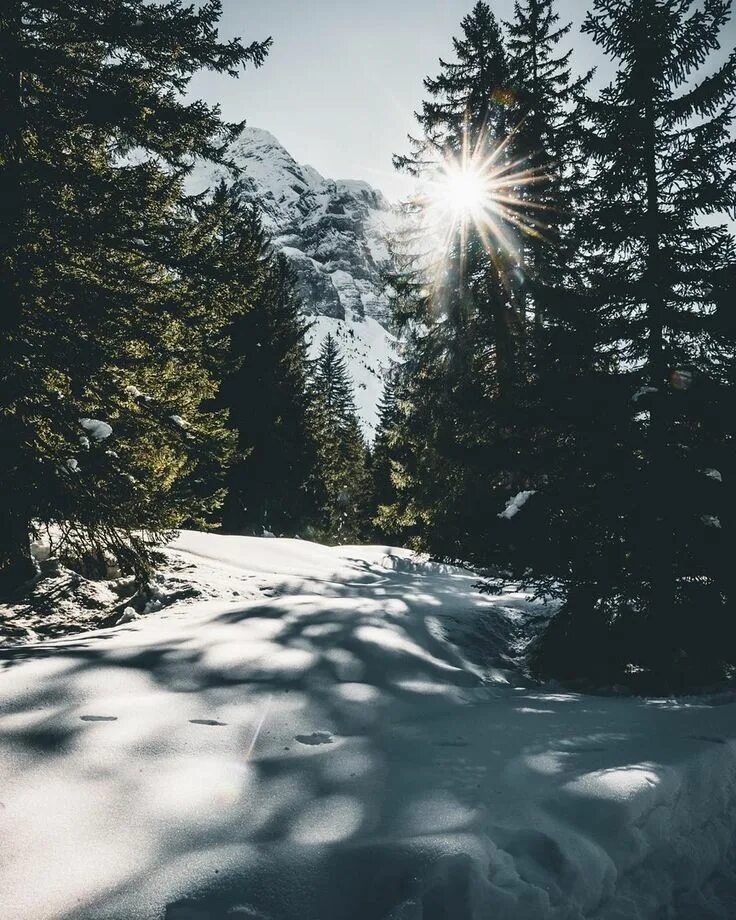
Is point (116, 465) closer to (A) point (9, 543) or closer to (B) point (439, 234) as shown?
(A) point (9, 543)

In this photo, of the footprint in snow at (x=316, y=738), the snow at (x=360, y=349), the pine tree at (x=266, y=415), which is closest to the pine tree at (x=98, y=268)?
the footprint in snow at (x=316, y=738)

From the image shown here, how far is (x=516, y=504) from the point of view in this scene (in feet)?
20.2

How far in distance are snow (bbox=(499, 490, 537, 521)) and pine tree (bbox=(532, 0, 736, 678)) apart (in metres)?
0.30

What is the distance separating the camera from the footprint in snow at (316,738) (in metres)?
3.29

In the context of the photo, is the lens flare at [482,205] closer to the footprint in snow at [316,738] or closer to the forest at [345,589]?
the forest at [345,589]

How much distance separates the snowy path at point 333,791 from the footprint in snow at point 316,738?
28mm

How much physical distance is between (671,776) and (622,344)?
209 inches

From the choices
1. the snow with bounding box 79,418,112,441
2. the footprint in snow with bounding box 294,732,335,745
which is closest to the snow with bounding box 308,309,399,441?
the snow with bounding box 79,418,112,441

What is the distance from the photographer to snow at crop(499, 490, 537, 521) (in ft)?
20.0

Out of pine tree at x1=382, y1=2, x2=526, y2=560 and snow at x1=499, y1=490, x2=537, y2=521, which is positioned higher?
pine tree at x1=382, y1=2, x2=526, y2=560

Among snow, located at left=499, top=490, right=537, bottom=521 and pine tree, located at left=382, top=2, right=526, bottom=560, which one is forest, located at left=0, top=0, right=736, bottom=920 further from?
pine tree, located at left=382, top=2, right=526, bottom=560

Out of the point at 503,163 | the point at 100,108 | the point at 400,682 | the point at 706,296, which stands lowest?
the point at 400,682

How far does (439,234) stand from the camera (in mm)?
14102

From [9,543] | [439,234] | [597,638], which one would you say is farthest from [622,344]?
[439,234]
